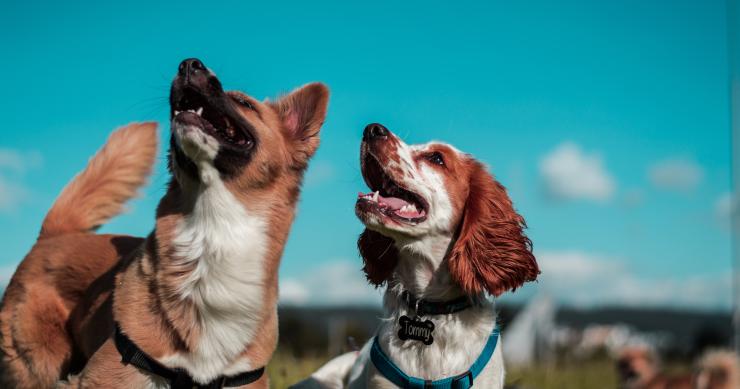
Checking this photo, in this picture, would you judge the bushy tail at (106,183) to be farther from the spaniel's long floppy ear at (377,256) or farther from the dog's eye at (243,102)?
the spaniel's long floppy ear at (377,256)

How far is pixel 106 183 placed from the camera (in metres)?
6.53

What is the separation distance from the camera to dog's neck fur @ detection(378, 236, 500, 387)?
4.86 meters

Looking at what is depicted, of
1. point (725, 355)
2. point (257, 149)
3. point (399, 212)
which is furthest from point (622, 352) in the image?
point (257, 149)

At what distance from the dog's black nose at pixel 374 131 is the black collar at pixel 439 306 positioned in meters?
1.13

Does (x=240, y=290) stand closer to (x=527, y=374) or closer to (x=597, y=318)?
(x=527, y=374)

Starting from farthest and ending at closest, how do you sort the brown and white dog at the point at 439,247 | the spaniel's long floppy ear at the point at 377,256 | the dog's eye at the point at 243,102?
the spaniel's long floppy ear at the point at 377,256 < the dog's eye at the point at 243,102 < the brown and white dog at the point at 439,247

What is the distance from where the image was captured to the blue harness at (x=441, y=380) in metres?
4.79

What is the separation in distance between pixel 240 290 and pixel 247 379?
0.56 meters

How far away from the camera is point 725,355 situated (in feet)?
25.6

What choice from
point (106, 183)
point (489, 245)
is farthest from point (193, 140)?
point (106, 183)

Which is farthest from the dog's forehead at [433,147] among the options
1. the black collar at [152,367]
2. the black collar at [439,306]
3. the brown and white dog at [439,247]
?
the black collar at [152,367]

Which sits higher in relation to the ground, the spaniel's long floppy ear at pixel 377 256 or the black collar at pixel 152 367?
the spaniel's long floppy ear at pixel 377 256

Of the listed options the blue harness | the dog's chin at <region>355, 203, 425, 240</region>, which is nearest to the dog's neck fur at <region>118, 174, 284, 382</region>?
the dog's chin at <region>355, 203, 425, 240</region>

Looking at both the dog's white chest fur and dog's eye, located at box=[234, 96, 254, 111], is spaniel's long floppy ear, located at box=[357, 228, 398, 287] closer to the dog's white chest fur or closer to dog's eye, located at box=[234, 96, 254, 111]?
the dog's white chest fur
